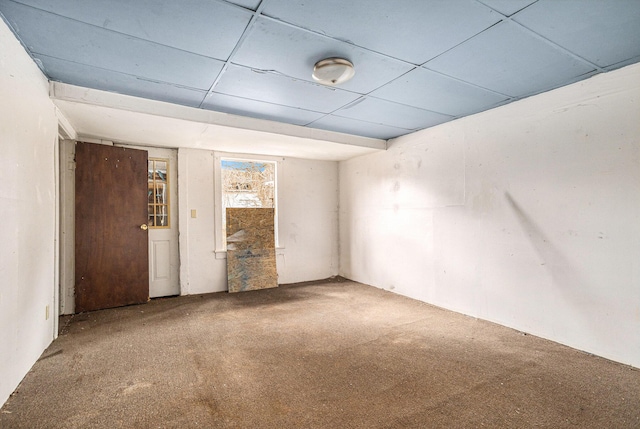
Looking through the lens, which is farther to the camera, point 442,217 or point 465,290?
point 442,217

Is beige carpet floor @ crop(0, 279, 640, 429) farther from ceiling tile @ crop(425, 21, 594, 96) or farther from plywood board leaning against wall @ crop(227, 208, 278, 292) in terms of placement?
ceiling tile @ crop(425, 21, 594, 96)

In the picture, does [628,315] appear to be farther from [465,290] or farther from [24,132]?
[24,132]

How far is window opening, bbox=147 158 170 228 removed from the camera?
4.59 meters

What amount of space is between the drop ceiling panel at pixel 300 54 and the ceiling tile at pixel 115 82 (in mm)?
941

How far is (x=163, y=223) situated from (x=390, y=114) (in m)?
3.61

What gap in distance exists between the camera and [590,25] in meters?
1.91

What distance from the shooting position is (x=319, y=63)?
7.72ft

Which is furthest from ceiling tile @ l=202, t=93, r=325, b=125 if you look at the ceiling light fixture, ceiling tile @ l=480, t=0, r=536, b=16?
ceiling tile @ l=480, t=0, r=536, b=16

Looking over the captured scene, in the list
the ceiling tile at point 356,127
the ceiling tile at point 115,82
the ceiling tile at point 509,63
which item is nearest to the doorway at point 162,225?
the ceiling tile at point 115,82

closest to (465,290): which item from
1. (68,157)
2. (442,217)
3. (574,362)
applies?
(442,217)

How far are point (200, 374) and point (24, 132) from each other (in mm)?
2160

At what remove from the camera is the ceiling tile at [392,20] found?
1.72 meters

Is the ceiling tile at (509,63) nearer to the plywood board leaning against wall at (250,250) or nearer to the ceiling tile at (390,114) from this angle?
the ceiling tile at (390,114)

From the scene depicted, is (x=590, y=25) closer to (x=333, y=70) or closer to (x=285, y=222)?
(x=333, y=70)
